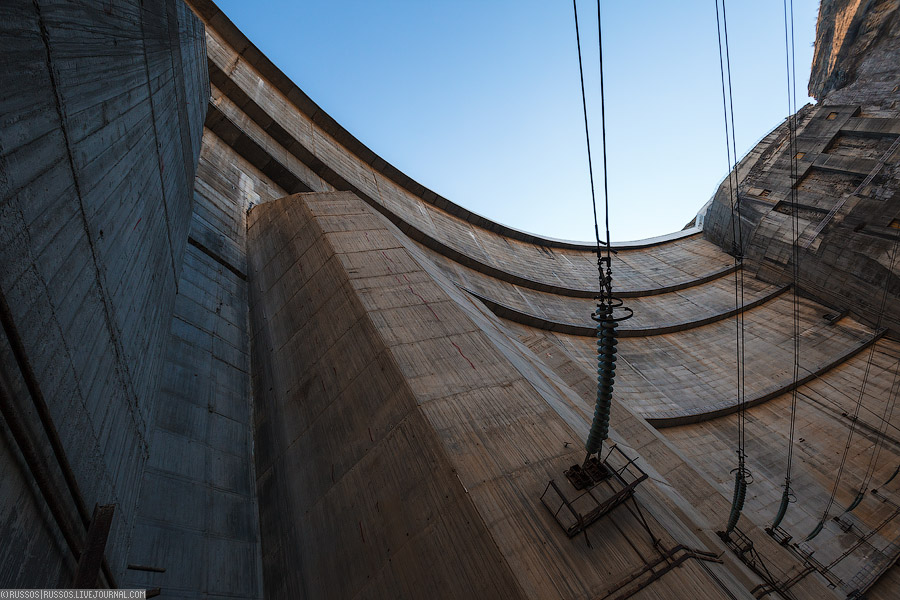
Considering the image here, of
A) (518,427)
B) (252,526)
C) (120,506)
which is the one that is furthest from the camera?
(252,526)

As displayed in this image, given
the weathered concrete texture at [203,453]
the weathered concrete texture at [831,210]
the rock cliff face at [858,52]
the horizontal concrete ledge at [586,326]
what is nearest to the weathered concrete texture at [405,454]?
the weathered concrete texture at [203,453]

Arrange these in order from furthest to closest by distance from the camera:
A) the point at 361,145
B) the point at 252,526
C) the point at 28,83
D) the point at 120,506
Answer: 1. the point at 361,145
2. the point at 252,526
3. the point at 120,506
4. the point at 28,83

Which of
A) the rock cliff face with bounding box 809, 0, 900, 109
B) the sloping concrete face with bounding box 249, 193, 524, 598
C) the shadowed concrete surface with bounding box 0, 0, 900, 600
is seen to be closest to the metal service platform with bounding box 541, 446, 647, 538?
the shadowed concrete surface with bounding box 0, 0, 900, 600

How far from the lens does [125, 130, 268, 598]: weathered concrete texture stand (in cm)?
449

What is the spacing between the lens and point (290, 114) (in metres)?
17.9

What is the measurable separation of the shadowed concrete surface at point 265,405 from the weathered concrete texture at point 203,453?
0.10 feet

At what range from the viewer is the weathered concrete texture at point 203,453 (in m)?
4.49

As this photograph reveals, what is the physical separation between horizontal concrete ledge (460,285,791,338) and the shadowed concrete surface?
248 centimetres

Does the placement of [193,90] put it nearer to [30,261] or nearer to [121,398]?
[121,398]

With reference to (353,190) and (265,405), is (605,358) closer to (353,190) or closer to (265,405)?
(265,405)

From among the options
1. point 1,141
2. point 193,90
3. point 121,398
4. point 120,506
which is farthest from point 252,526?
point 193,90

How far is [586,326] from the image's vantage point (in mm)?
20641

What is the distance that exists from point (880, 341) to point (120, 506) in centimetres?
2559

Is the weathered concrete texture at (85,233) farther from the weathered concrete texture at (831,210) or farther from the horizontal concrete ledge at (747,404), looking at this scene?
the weathered concrete texture at (831,210)
